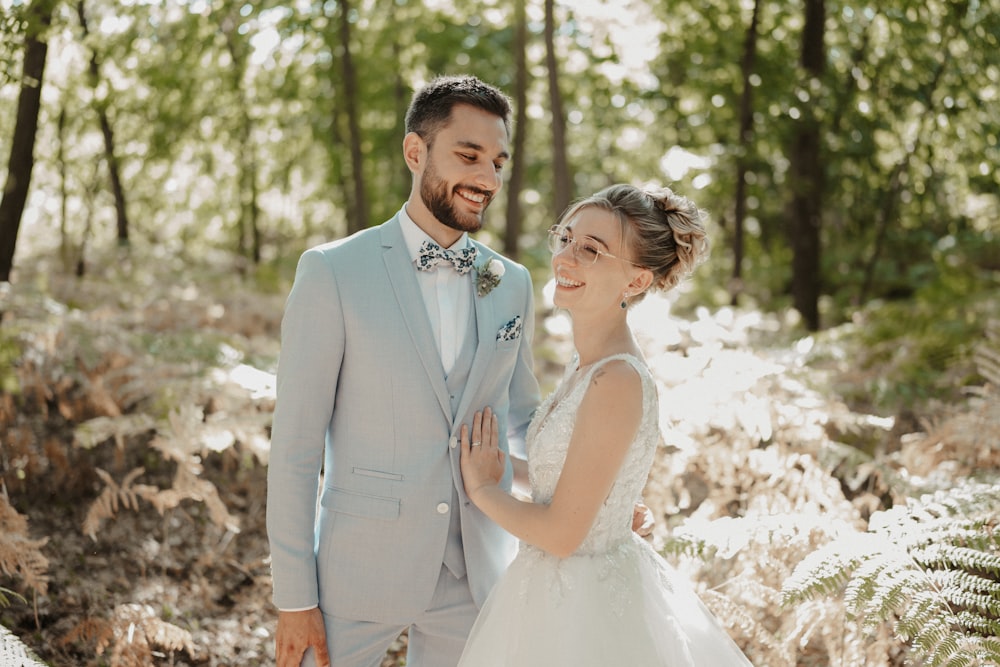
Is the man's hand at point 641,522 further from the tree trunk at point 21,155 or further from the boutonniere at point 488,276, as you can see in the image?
the tree trunk at point 21,155

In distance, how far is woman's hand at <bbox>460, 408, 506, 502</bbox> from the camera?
96.3 inches

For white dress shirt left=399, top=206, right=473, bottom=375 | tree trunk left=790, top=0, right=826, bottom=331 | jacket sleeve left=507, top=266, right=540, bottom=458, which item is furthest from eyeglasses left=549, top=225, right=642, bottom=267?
tree trunk left=790, top=0, right=826, bottom=331

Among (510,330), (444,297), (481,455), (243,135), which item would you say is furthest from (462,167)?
(243,135)

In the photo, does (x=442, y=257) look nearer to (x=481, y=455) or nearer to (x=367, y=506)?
(x=481, y=455)

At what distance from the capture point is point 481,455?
2.48 meters

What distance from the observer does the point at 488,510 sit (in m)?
2.39

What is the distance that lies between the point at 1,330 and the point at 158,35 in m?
4.48

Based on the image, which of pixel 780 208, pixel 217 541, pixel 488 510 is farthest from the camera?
pixel 780 208

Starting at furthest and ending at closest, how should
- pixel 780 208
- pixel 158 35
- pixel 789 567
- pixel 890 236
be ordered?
pixel 780 208 → pixel 890 236 → pixel 158 35 → pixel 789 567

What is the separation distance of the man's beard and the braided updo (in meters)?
0.30

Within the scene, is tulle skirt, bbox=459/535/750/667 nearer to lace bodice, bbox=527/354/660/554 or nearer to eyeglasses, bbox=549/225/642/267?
lace bodice, bbox=527/354/660/554

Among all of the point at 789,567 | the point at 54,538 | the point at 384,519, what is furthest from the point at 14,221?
the point at 789,567

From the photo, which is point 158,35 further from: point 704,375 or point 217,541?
point 704,375

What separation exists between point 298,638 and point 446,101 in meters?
1.65
